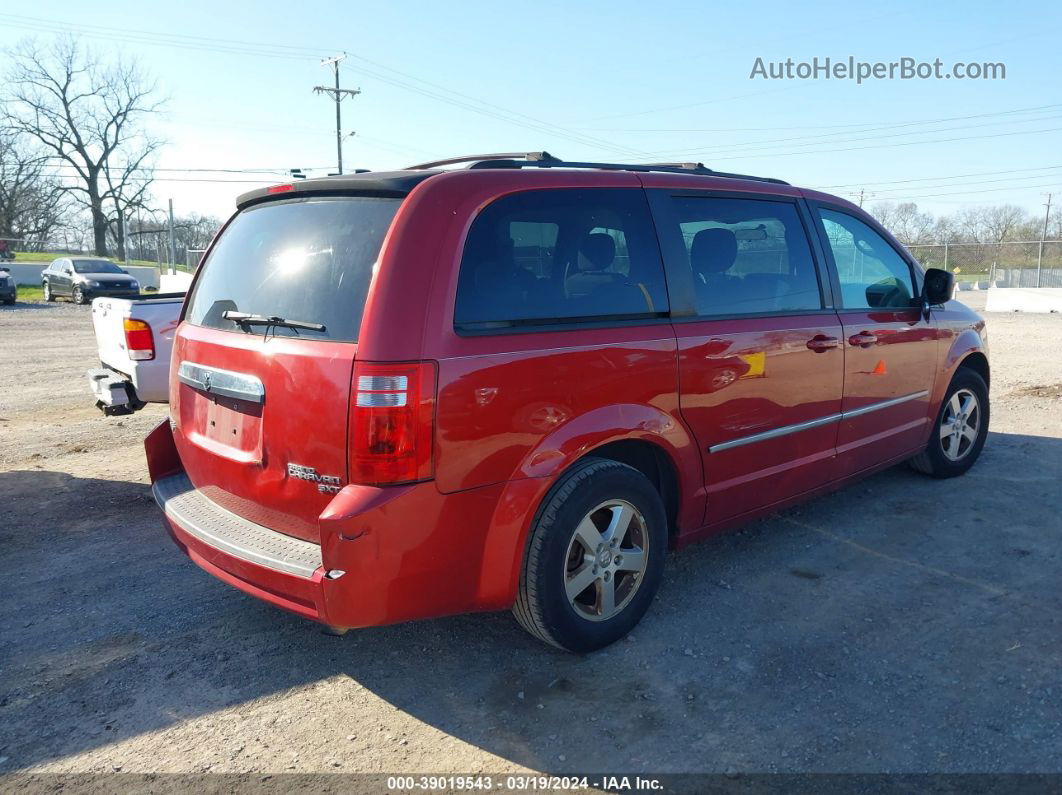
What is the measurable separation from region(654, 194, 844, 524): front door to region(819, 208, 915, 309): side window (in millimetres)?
287

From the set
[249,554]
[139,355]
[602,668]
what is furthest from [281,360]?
[139,355]

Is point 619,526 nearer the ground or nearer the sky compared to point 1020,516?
nearer the sky

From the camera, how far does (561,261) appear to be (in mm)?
3143

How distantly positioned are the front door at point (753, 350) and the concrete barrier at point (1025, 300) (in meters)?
24.2

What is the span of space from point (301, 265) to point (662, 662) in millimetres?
2121

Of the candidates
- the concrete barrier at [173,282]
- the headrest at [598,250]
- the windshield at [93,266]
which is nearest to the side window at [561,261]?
the headrest at [598,250]

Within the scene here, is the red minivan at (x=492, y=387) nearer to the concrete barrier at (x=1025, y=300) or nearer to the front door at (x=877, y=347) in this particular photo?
the front door at (x=877, y=347)

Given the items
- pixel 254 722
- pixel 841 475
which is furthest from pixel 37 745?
pixel 841 475

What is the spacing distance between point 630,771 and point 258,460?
1.70m

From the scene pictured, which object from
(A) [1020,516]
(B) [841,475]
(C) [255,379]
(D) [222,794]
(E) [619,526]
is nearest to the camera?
(D) [222,794]

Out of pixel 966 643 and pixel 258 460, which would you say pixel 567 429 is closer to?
pixel 258 460

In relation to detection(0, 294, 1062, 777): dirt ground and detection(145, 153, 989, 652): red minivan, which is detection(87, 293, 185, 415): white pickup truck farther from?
detection(145, 153, 989, 652): red minivan

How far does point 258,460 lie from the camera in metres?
2.94

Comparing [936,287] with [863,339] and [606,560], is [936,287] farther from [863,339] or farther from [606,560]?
[606,560]
